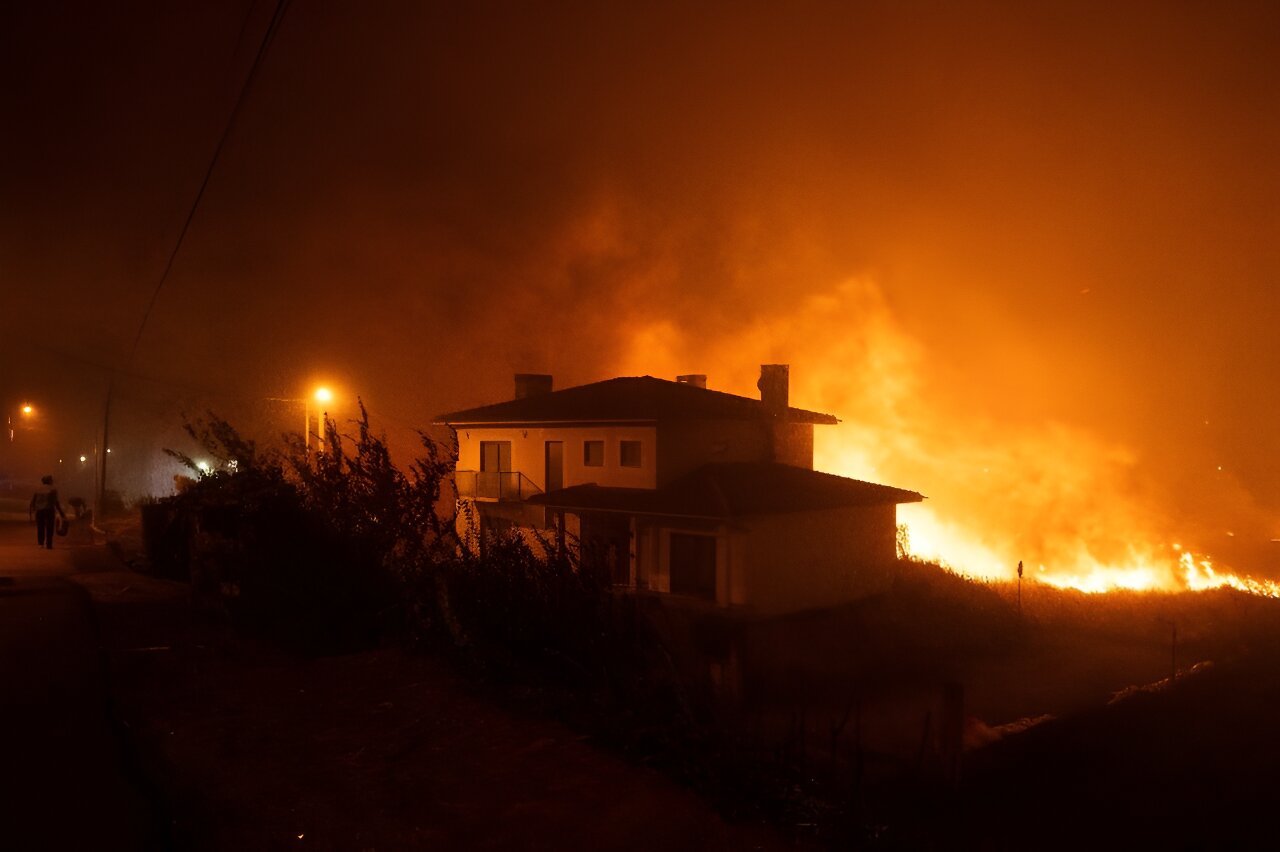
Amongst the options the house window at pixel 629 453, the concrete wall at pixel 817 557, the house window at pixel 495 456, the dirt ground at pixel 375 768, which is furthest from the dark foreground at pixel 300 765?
the house window at pixel 495 456

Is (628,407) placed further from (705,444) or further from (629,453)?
(705,444)

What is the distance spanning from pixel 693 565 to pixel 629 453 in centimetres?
438

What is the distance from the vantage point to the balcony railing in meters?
27.5

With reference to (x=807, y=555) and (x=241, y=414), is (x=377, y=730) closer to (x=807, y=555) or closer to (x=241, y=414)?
(x=807, y=555)

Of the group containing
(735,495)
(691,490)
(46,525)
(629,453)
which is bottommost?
(46,525)

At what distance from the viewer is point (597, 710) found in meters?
6.40

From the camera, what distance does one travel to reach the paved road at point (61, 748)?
189 inches

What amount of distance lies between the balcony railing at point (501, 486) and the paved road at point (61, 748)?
16236 mm

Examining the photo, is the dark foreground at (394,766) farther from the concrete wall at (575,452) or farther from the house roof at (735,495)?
the concrete wall at (575,452)

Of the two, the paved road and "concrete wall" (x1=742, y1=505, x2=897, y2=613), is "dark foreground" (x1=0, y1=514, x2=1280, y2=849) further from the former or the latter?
"concrete wall" (x1=742, y1=505, x2=897, y2=613)

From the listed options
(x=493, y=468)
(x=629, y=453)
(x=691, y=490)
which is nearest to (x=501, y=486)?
(x=493, y=468)

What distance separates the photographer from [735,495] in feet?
72.4

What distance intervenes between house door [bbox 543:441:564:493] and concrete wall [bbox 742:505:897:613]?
776 cm

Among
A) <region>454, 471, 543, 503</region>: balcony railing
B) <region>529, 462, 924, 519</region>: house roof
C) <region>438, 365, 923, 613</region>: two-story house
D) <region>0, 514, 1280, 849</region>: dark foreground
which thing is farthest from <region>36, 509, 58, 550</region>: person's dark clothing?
<region>529, 462, 924, 519</region>: house roof
